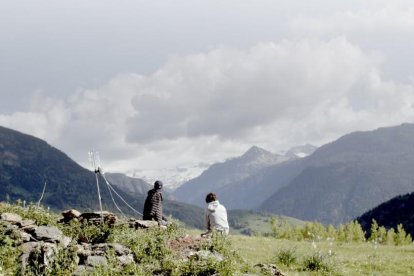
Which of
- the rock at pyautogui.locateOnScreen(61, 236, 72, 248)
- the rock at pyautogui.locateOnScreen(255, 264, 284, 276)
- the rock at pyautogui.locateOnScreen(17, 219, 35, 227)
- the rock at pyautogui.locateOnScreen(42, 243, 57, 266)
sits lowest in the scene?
the rock at pyautogui.locateOnScreen(255, 264, 284, 276)

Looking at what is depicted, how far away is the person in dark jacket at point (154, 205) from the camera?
28250 mm

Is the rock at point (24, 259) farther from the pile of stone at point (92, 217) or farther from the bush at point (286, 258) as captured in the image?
the bush at point (286, 258)

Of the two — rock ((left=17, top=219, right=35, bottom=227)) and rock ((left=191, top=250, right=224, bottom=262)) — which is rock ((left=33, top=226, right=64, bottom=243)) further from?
rock ((left=191, top=250, right=224, bottom=262))

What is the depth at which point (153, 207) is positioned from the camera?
2848 centimetres

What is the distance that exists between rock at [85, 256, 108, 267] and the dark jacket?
31.3 feet

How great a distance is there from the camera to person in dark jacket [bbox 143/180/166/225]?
28.2 meters

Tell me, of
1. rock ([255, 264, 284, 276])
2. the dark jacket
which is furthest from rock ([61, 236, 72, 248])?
the dark jacket

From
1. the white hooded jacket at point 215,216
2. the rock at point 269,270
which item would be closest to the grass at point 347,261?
the rock at point 269,270

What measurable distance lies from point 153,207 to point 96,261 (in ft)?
33.2

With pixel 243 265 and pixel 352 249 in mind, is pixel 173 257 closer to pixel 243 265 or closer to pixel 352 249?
pixel 243 265

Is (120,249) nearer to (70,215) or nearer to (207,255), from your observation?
(207,255)

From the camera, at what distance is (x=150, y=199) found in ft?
94.1

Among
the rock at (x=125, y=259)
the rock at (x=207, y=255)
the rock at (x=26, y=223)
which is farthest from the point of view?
the rock at (x=26, y=223)

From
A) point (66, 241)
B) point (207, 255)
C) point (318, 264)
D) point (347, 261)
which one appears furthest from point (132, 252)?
point (347, 261)
